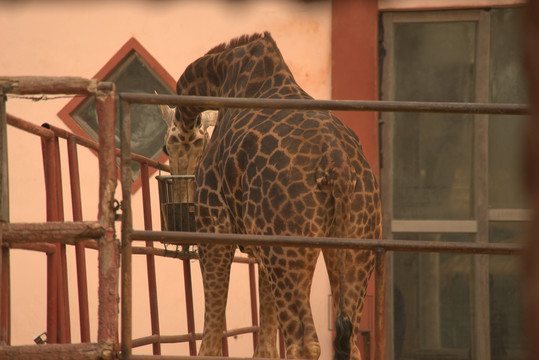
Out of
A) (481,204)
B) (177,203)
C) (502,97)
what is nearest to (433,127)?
(502,97)

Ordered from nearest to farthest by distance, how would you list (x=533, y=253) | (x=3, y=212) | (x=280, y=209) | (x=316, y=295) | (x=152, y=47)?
(x=533, y=253) → (x=3, y=212) → (x=280, y=209) → (x=316, y=295) → (x=152, y=47)

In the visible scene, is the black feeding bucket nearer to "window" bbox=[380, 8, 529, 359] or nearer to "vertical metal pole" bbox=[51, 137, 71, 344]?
"vertical metal pole" bbox=[51, 137, 71, 344]

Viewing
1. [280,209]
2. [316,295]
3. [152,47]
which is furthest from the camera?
[152,47]

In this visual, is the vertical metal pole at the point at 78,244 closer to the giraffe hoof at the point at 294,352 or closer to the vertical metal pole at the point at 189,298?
the vertical metal pole at the point at 189,298

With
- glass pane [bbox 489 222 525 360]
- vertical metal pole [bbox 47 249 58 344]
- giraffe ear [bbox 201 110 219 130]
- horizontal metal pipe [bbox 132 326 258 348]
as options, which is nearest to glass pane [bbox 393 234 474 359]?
glass pane [bbox 489 222 525 360]

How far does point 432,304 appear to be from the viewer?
5.65 meters

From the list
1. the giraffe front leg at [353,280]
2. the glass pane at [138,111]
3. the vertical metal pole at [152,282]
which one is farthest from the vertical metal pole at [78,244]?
the glass pane at [138,111]

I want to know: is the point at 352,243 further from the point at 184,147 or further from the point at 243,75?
the point at 184,147

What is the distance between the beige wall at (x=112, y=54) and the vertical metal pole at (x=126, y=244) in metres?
3.36

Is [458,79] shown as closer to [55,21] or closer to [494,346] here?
[494,346]

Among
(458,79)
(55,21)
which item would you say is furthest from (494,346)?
(55,21)

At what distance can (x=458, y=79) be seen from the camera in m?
Answer: 5.81

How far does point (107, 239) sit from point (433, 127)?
12.9 feet

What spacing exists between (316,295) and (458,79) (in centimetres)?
182
